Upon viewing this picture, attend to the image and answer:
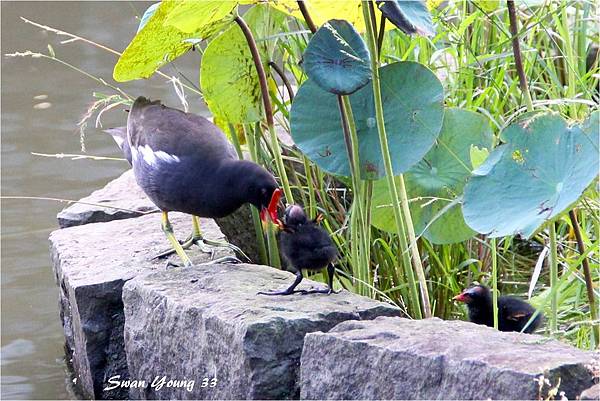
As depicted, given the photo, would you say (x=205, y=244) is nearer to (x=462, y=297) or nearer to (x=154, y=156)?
(x=154, y=156)

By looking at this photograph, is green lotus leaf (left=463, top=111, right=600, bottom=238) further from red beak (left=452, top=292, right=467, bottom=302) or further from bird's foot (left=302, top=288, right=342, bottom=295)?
red beak (left=452, top=292, right=467, bottom=302)

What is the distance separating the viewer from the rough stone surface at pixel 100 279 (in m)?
3.35

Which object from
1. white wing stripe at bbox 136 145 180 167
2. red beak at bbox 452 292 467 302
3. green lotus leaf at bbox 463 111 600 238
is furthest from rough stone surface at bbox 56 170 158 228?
green lotus leaf at bbox 463 111 600 238

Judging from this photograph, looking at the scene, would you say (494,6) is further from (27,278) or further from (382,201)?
(27,278)

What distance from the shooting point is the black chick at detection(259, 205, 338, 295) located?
9.34ft

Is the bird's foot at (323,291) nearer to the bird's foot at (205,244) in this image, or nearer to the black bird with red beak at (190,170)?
the black bird with red beak at (190,170)

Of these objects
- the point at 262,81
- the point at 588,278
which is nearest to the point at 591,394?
the point at 588,278

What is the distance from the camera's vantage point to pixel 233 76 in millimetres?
3436

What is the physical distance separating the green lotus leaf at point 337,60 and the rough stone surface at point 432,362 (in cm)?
69

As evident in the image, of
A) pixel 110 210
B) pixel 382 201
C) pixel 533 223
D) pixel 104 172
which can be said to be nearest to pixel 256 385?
pixel 533 223

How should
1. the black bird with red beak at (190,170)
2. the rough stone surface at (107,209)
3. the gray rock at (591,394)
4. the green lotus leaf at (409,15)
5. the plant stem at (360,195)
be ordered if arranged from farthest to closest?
1. the rough stone surface at (107,209)
2. the black bird with red beak at (190,170)
3. the plant stem at (360,195)
4. the green lotus leaf at (409,15)
5. the gray rock at (591,394)

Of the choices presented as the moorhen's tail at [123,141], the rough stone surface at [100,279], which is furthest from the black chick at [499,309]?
the moorhen's tail at [123,141]

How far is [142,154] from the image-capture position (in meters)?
3.62

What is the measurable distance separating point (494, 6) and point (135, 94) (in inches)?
146
